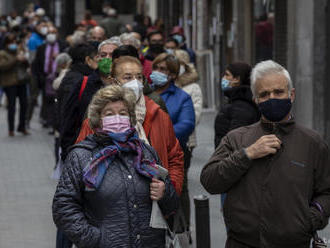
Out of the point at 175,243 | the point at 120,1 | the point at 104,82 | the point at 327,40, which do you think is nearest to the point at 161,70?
the point at 104,82

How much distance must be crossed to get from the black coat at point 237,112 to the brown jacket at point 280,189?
2.91 meters

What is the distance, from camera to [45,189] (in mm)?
11531

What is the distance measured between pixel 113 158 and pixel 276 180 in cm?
80

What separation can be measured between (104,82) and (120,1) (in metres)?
29.9

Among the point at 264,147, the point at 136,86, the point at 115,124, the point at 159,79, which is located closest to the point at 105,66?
the point at 159,79

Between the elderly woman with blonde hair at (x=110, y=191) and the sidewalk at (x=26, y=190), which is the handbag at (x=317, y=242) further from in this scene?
the sidewalk at (x=26, y=190)

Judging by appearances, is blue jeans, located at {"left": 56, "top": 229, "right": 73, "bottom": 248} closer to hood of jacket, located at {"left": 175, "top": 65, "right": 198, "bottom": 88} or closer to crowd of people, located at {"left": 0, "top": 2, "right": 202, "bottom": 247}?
crowd of people, located at {"left": 0, "top": 2, "right": 202, "bottom": 247}

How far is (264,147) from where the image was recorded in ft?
14.9

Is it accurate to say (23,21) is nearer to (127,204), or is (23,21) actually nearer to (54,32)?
(54,32)

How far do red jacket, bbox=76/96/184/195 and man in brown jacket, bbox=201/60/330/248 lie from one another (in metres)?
1.05

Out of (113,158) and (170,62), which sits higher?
(170,62)

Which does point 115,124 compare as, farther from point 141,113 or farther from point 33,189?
point 33,189

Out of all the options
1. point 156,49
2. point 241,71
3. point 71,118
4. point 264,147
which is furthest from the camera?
point 156,49

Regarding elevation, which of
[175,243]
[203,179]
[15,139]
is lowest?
[15,139]
